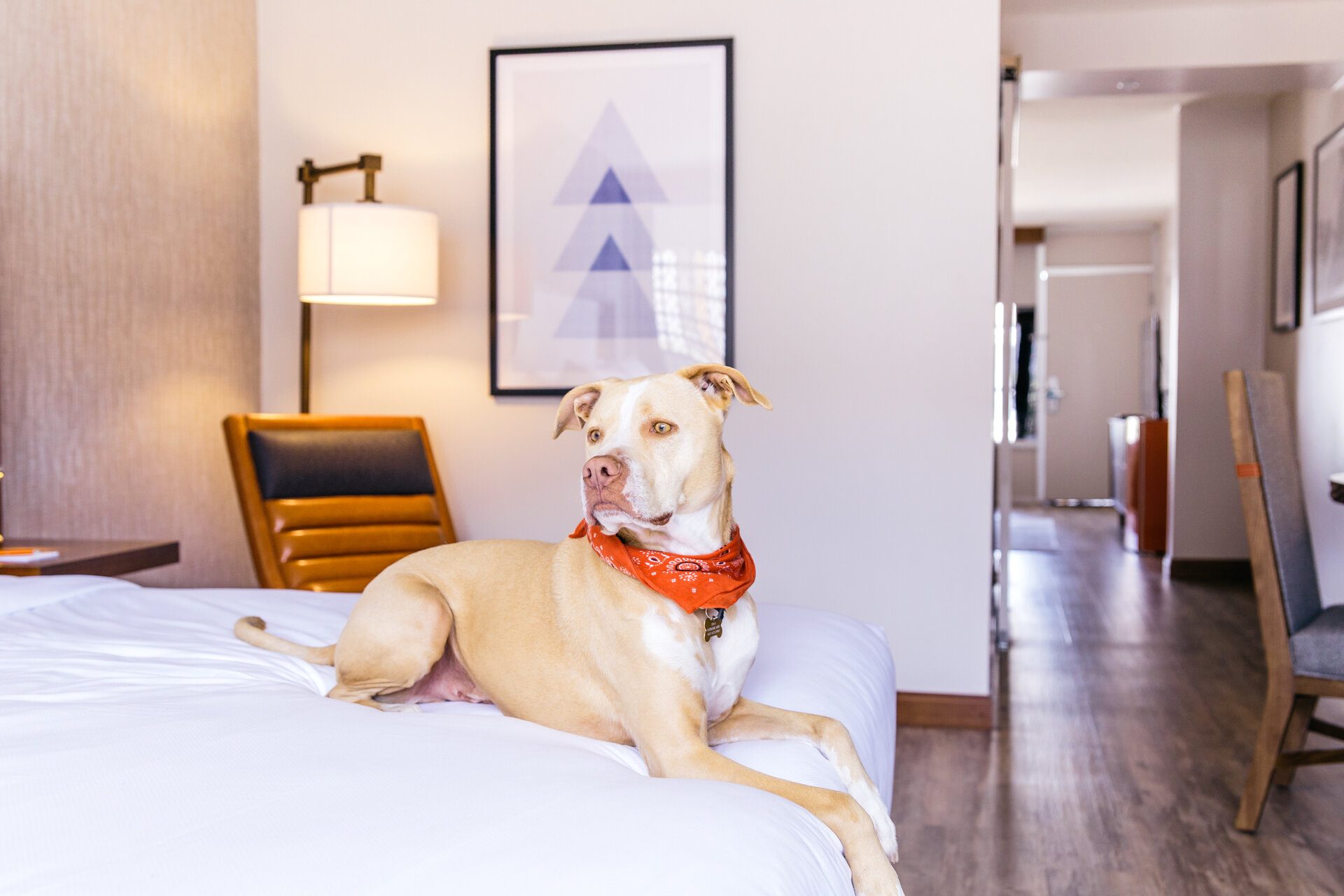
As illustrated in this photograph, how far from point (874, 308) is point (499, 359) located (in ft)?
4.00

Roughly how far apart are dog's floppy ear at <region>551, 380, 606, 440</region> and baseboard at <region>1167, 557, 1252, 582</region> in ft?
17.7

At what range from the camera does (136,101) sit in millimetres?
3008

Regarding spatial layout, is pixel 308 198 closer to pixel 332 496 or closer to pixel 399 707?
pixel 332 496

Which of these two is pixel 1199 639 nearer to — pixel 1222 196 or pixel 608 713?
pixel 1222 196

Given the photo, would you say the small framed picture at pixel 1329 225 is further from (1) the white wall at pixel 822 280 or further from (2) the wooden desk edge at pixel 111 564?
(2) the wooden desk edge at pixel 111 564

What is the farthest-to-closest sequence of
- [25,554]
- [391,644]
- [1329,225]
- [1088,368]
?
[1088,368]
[1329,225]
[25,554]
[391,644]

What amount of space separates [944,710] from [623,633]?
2211 mm

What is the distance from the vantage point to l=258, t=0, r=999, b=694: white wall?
3137 millimetres

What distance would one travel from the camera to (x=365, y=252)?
9.89 ft

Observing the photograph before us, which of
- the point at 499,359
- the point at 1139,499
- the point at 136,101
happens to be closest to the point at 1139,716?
the point at 499,359

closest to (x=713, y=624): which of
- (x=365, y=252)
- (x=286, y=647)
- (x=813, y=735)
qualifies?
(x=813, y=735)

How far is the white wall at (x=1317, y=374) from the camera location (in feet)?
14.4

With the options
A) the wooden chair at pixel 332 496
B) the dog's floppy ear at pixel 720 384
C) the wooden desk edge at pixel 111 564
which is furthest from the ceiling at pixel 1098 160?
the wooden desk edge at pixel 111 564

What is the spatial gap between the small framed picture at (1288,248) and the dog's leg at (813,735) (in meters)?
4.96
